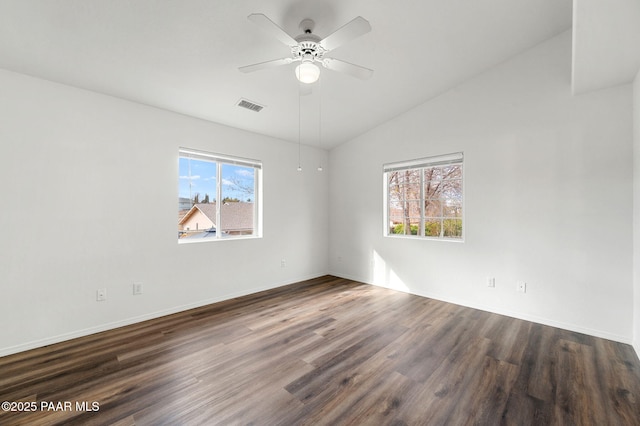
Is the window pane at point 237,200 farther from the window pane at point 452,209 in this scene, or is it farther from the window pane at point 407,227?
the window pane at point 452,209

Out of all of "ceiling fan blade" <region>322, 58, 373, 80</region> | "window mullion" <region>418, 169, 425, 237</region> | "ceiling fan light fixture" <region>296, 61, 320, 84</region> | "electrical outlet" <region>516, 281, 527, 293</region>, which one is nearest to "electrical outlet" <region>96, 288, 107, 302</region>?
"ceiling fan light fixture" <region>296, 61, 320, 84</region>

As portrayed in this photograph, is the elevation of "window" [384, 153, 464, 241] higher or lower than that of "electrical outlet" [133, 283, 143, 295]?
higher

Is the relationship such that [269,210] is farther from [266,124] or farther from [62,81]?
[62,81]

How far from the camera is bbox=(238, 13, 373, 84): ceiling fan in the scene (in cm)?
183

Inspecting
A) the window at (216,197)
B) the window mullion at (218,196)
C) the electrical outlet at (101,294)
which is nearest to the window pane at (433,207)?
the window at (216,197)

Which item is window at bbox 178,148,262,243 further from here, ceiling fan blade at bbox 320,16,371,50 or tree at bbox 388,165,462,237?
ceiling fan blade at bbox 320,16,371,50

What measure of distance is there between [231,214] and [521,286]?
4.04 metres

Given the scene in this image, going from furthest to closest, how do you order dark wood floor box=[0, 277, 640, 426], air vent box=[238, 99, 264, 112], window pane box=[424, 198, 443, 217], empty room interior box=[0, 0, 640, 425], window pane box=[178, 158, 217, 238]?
window pane box=[424, 198, 443, 217], window pane box=[178, 158, 217, 238], air vent box=[238, 99, 264, 112], empty room interior box=[0, 0, 640, 425], dark wood floor box=[0, 277, 640, 426]

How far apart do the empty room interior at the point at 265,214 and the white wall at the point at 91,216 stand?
2cm

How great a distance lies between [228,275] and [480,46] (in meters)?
4.36

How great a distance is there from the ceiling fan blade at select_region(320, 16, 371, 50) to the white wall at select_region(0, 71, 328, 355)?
197 cm

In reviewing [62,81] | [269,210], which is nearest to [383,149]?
[269,210]

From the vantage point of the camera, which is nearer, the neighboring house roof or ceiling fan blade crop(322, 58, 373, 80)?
ceiling fan blade crop(322, 58, 373, 80)

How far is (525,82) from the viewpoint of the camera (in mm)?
3203
